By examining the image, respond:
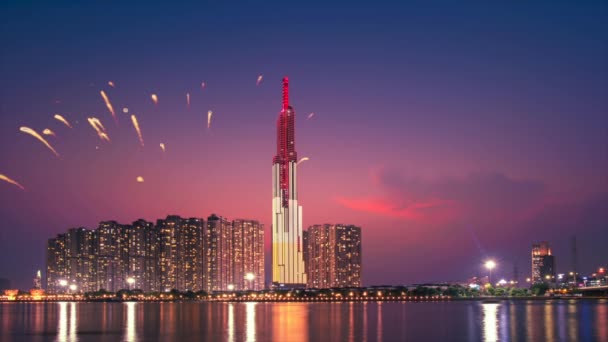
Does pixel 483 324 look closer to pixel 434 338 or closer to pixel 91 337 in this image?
pixel 434 338

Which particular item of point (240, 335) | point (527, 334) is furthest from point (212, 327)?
point (527, 334)

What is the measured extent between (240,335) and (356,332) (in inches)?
541

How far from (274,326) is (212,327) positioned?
794 centimetres

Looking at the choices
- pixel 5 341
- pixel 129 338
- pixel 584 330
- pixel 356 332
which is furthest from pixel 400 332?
pixel 5 341

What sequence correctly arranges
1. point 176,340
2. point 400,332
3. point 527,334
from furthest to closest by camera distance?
point 400,332 < point 527,334 < point 176,340

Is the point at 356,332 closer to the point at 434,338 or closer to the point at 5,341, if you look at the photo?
the point at 434,338

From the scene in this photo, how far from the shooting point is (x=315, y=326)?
9912cm

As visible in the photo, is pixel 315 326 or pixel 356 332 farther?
pixel 315 326

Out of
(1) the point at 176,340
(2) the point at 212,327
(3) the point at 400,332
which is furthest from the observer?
(2) the point at 212,327

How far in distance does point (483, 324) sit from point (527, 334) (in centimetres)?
1862

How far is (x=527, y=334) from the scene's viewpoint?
8362 centimetres

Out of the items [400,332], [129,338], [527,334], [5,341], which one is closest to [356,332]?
[400,332]

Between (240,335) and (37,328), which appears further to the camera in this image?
(37,328)

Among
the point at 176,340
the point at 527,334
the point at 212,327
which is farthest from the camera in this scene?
the point at 212,327
